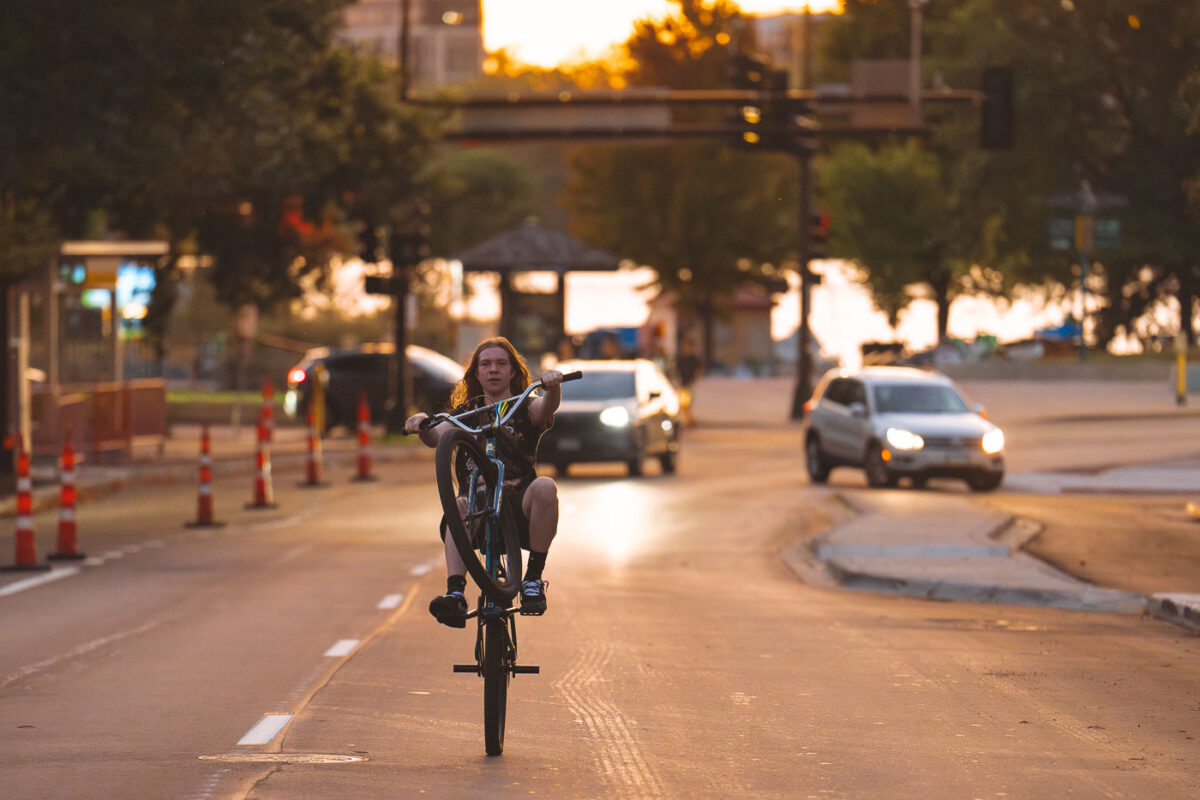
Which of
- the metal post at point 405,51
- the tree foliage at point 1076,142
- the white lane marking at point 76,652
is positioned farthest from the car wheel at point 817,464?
the white lane marking at point 76,652

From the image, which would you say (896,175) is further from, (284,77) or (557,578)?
(557,578)

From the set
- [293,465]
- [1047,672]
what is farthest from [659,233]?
[1047,672]

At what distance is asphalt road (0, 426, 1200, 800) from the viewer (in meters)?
8.42

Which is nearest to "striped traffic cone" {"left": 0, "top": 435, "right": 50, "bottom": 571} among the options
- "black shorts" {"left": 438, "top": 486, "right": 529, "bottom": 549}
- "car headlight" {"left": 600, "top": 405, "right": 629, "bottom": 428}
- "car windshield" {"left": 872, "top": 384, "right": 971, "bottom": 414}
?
"black shorts" {"left": 438, "top": 486, "right": 529, "bottom": 549}

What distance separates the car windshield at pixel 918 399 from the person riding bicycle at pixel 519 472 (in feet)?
65.4

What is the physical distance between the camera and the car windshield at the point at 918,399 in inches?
1139

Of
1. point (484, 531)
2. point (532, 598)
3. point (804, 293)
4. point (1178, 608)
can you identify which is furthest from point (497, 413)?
point (804, 293)

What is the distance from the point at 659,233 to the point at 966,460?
60.8 m

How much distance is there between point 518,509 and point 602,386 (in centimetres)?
2236

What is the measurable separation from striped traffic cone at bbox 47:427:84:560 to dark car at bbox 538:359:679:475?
10959mm

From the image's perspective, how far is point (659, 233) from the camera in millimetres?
88062

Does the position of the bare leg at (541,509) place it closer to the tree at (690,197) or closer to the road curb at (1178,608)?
the road curb at (1178,608)

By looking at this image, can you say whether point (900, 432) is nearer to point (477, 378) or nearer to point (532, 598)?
point (477, 378)

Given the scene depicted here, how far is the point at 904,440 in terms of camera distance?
27844 mm
